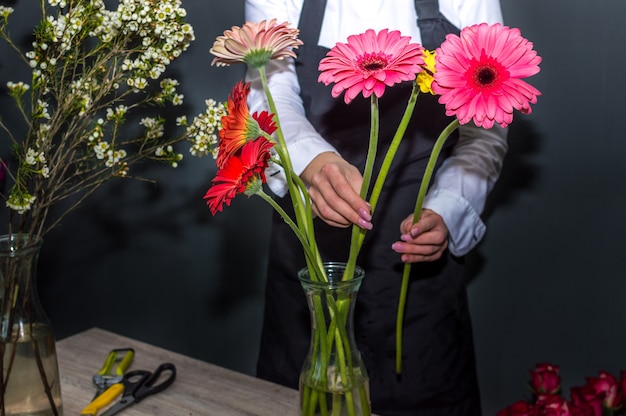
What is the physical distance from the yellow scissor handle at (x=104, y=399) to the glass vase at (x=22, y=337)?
10cm

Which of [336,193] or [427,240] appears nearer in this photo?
[336,193]

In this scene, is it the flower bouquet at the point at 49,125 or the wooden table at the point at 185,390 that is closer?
the flower bouquet at the point at 49,125

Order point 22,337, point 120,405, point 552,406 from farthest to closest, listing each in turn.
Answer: point 552,406 < point 120,405 < point 22,337

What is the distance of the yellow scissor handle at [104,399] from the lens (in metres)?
0.94

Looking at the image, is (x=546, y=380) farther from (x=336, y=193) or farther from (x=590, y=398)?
(x=336, y=193)

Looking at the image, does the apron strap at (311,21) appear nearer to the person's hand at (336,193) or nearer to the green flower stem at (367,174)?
the person's hand at (336,193)

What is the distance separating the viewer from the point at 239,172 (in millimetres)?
634

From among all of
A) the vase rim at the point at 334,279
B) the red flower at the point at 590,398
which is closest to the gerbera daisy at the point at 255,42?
the vase rim at the point at 334,279

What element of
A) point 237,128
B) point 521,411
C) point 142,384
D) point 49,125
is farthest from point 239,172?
point 521,411

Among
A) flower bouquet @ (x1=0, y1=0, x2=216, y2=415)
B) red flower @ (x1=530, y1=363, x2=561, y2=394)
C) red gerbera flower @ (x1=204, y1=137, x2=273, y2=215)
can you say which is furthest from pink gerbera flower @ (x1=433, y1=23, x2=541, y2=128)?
red flower @ (x1=530, y1=363, x2=561, y2=394)

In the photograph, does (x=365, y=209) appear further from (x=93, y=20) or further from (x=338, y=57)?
(x=93, y=20)

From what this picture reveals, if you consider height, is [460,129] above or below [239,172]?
above

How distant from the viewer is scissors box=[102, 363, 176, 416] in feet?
3.18

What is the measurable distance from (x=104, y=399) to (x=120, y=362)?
0.44ft
